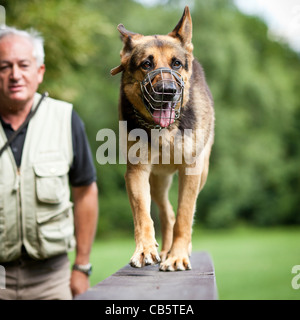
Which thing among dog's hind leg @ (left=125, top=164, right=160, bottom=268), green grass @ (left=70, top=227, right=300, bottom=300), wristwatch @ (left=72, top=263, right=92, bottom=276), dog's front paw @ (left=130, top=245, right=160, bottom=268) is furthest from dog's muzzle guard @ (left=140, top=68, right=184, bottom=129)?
green grass @ (left=70, top=227, right=300, bottom=300)

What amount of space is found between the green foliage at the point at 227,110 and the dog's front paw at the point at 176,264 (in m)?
9.01

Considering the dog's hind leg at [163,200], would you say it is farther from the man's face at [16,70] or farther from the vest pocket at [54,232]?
the man's face at [16,70]

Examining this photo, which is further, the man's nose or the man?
the man

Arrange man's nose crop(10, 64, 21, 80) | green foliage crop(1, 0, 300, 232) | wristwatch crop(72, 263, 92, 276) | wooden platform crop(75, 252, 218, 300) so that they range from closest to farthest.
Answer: wooden platform crop(75, 252, 218, 300), man's nose crop(10, 64, 21, 80), wristwatch crop(72, 263, 92, 276), green foliage crop(1, 0, 300, 232)

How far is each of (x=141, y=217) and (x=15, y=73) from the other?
175cm

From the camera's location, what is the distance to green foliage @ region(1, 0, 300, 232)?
769 inches

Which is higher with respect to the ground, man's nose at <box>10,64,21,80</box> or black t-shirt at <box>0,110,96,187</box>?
man's nose at <box>10,64,21,80</box>

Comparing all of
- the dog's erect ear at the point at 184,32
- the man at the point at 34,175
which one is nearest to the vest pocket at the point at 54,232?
the man at the point at 34,175

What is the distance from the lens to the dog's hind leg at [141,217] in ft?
9.66

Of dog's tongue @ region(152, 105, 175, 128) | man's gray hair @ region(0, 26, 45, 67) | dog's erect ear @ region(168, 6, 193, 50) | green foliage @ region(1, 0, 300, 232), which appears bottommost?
dog's tongue @ region(152, 105, 175, 128)

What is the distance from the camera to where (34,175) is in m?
4.12

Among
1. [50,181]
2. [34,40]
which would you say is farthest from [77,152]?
[34,40]

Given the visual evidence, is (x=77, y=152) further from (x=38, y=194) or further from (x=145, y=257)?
(x=145, y=257)

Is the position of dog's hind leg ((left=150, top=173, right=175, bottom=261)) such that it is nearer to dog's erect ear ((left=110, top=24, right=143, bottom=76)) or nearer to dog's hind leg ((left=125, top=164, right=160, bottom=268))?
dog's hind leg ((left=125, top=164, right=160, bottom=268))
